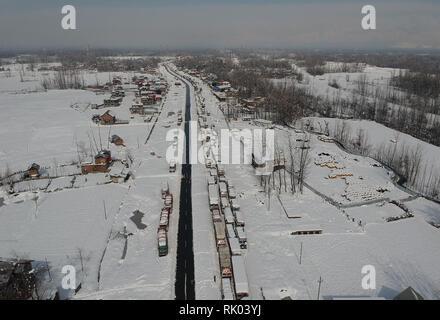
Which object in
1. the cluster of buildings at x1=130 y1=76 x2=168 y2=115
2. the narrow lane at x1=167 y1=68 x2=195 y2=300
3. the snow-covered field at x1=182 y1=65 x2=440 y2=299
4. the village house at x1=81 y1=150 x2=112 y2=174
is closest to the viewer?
the narrow lane at x1=167 y1=68 x2=195 y2=300

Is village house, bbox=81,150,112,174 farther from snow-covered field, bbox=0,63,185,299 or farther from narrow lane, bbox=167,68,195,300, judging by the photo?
narrow lane, bbox=167,68,195,300

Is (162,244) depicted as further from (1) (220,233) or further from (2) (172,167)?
(2) (172,167)

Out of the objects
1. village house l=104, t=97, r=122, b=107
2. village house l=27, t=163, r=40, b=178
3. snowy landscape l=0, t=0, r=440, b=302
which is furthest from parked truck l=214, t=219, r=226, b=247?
village house l=104, t=97, r=122, b=107

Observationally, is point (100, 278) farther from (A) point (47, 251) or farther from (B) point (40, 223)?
(B) point (40, 223)

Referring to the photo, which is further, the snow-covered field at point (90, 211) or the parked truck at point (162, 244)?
the parked truck at point (162, 244)

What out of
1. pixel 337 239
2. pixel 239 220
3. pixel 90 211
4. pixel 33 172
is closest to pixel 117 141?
pixel 33 172

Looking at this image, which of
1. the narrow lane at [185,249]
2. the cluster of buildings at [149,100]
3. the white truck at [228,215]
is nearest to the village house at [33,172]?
the narrow lane at [185,249]

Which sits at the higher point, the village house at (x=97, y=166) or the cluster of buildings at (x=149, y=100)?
the cluster of buildings at (x=149, y=100)

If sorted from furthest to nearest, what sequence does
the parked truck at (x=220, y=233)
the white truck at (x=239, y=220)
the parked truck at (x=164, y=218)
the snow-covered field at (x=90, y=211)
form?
the white truck at (x=239, y=220)
the parked truck at (x=164, y=218)
the parked truck at (x=220, y=233)
the snow-covered field at (x=90, y=211)

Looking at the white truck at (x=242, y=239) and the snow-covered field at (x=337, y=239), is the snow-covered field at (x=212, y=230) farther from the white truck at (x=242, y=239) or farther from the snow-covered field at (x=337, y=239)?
the white truck at (x=242, y=239)

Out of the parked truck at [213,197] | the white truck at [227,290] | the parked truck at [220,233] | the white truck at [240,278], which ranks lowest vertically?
the white truck at [227,290]
